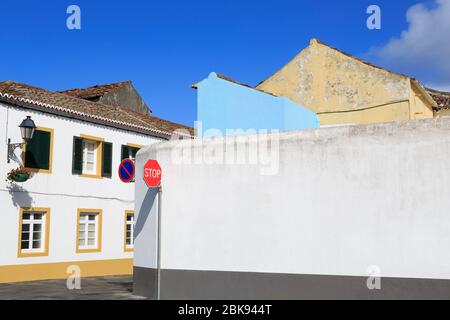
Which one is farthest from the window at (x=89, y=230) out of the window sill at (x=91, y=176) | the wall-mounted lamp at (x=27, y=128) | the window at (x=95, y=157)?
the wall-mounted lamp at (x=27, y=128)

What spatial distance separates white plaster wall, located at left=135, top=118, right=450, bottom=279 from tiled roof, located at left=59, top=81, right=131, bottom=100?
16.3 m

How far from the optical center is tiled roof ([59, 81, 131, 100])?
2862 centimetres

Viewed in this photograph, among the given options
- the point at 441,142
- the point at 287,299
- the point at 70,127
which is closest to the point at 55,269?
the point at 70,127

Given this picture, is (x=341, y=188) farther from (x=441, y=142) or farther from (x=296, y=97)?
(x=296, y=97)

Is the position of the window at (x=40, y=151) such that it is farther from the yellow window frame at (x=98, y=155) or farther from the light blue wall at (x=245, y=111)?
the light blue wall at (x=245, y=111)

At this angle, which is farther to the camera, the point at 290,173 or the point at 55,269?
the point at 55,269

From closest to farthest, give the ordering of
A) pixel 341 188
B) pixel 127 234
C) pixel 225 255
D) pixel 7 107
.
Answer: pixel 341 188 → pixel 225 255 → pixel 7 107 → pixel 127 234

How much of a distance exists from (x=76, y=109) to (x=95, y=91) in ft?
24.0

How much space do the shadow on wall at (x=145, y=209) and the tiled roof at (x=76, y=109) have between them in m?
7.38

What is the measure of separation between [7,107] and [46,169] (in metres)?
2.69

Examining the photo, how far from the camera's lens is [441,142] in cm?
1012

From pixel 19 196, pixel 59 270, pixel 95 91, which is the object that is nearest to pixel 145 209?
pixel 19 196

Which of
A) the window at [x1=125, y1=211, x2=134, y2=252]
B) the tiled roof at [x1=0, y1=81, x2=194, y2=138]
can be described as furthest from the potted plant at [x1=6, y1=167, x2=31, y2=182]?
the window at [x1=125, y1=211, x2=134, y2=252]

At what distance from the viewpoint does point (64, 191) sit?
2067 cm
